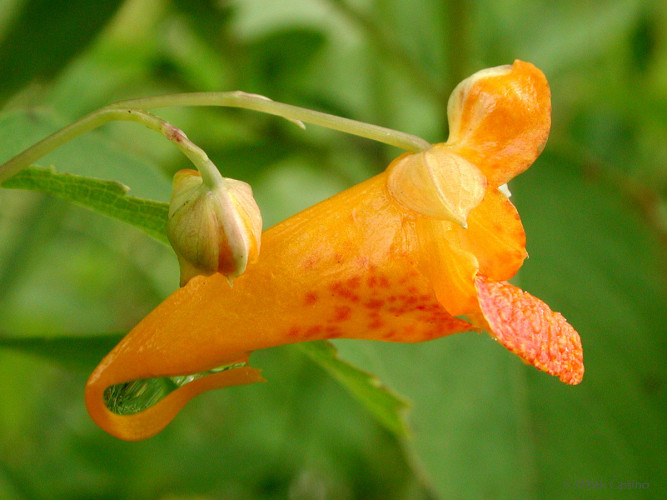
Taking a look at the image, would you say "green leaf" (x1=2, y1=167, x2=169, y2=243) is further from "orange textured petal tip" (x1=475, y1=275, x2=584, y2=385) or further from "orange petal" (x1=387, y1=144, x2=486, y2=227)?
"orange textured petal tip" (x1=475, y1=275, x2=584, y2=385)

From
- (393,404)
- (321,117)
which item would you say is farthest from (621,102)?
(321,117)

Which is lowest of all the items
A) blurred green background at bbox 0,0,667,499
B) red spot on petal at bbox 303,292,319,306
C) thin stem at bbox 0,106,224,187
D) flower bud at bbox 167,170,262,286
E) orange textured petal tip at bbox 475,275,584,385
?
blurred green background at bbox 0,0,667,499

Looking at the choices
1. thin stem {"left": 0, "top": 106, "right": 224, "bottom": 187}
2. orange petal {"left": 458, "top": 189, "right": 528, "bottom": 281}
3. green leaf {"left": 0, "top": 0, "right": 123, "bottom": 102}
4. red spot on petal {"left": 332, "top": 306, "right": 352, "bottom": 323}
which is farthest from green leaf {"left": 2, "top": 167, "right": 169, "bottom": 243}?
green leaf {"left": 0, "top": 0, "right": 123, "bottom": 102}

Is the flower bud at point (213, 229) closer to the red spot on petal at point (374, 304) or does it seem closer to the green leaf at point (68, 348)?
the red spot on petal at point (374, 304)

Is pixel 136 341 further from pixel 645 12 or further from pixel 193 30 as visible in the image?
pixel 645 12

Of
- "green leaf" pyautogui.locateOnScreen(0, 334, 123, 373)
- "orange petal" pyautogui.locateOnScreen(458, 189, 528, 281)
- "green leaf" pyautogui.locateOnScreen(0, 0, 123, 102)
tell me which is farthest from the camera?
"green leaf" pyautogui.locateOnScreen(0, 0, 123, 102)

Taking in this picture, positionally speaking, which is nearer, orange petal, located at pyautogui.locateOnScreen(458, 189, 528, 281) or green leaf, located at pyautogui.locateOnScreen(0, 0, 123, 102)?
orange petal, located at pyautogui.locateOnScreen(458, 189, 528, 281)

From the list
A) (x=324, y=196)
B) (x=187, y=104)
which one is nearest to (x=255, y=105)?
(x=187, y=104)
